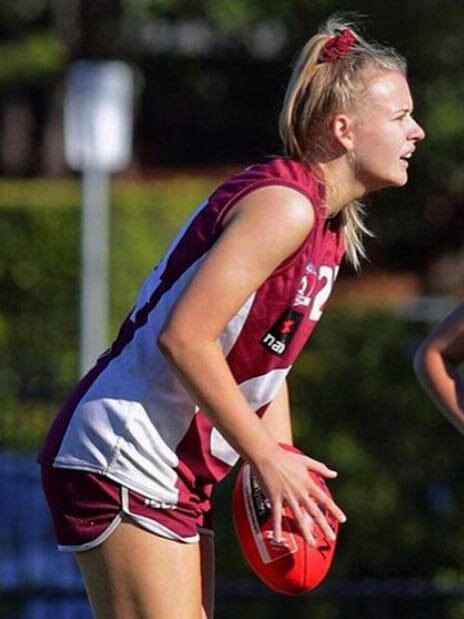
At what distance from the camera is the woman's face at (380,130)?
3.62 m

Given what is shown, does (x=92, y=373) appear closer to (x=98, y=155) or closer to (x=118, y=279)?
(x=98, y=155)

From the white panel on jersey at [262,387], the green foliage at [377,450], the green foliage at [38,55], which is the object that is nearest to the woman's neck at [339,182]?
the white panel on jersey at [262,387]

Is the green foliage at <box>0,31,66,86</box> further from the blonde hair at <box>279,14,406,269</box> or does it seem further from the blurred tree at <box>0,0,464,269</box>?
the blonde hair at <box>279,14,406,269</box>

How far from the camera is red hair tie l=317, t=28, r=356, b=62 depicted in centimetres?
365

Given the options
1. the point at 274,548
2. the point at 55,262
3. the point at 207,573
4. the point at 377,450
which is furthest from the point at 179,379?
the point at 55,262

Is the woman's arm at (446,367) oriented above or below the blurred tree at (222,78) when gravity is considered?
above

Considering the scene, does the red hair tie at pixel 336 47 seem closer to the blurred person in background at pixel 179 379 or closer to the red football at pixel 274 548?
the blurred person in background at pixel 179 379

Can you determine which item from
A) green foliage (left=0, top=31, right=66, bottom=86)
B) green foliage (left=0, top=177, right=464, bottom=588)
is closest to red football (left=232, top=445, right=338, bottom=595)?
green foliage (left=0, top=177, right=464, bottom=588)

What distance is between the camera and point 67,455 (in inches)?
144

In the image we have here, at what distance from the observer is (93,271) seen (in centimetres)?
1083

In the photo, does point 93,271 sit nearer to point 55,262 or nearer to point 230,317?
point 55,262

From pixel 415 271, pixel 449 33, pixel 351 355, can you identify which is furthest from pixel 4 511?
pixel 415 271

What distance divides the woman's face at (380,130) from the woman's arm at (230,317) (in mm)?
284

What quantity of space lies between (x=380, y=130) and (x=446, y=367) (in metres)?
0.71
